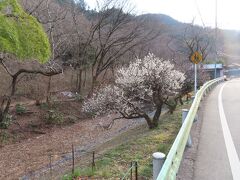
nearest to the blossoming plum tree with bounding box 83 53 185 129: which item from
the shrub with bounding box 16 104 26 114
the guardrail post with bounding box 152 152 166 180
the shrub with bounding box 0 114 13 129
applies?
the shrub with bounding box 0 114 13 129

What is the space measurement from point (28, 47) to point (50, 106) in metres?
13.2

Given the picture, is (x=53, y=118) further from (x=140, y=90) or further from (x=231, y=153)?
(x=231, y=153)

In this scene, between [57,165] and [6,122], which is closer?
[57,165]

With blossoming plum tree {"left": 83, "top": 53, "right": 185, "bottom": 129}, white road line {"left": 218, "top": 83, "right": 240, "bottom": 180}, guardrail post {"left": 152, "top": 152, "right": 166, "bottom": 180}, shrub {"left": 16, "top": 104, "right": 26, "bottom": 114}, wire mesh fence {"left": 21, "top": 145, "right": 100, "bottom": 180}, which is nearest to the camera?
guardrail post {"left": 152, "top": 152, "right": 166, "bottom": 180}

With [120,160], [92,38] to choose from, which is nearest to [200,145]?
[120,160]

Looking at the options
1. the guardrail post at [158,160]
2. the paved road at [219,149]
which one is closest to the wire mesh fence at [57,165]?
the paved road at [219,149]

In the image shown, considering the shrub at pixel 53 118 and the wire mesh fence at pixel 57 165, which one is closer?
the wire mesh fence at pixel 57 165

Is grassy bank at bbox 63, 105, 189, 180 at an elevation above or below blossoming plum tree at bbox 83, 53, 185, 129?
below

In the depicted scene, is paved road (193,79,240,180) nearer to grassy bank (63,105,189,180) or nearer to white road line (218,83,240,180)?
white road line (218,83,240,180)

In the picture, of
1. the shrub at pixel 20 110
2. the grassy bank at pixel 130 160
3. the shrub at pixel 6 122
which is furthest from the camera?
the shrub at pixel 20 110

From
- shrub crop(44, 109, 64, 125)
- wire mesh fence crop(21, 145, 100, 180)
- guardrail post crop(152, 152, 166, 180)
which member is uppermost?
guardrail post crop(152, 152, 166, 180)

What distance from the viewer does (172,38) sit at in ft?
157

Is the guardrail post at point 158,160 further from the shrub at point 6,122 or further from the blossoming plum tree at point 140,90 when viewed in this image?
the shrub at point 6,122

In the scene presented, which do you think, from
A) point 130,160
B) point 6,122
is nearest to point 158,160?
point 130,160
